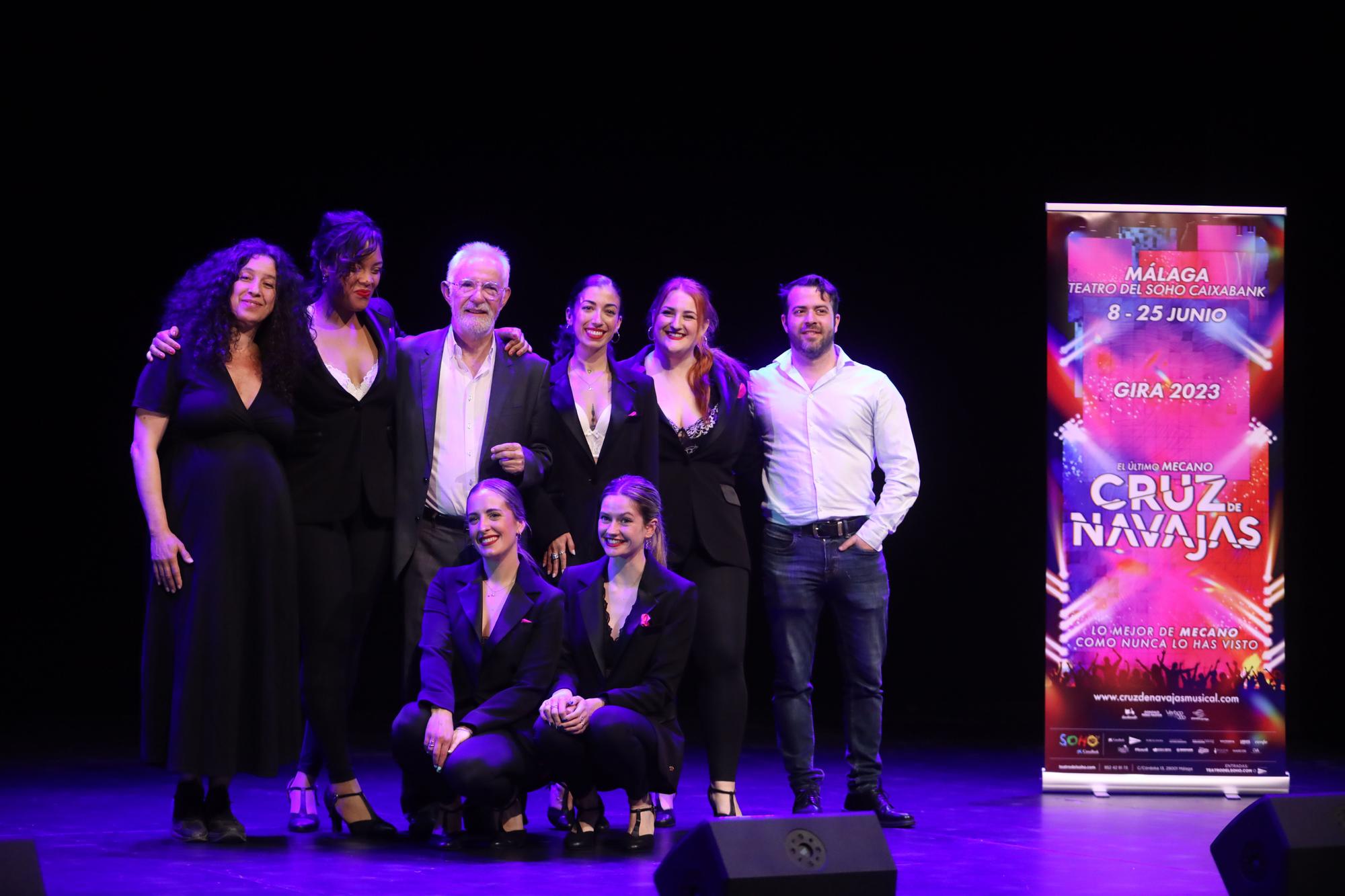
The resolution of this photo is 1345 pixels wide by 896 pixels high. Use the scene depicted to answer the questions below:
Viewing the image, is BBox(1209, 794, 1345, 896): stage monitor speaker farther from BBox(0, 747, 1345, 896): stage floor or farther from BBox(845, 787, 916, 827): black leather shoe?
BBox(845, 787, 916, 827): black leather shoe

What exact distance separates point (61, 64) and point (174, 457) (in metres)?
3.11

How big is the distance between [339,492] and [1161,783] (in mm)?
2747

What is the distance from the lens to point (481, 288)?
12.9 feet

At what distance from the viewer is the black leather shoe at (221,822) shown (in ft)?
11.9

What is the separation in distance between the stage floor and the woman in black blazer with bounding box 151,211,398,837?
258mm

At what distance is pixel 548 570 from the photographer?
4082mm

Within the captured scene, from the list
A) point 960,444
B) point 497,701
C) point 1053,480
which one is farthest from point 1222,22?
point 497,701

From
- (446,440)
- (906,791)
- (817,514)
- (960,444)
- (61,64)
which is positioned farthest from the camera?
(960,444)

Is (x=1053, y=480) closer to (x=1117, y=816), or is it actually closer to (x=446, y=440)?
(x=1117, y=816)

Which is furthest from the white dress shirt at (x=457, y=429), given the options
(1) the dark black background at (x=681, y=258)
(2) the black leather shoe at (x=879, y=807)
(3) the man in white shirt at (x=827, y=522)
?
(1) the dark black background at (x=681, y=258)

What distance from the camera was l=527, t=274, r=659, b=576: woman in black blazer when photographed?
4.06 metres

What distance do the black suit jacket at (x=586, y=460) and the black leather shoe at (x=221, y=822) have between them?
3.29ft

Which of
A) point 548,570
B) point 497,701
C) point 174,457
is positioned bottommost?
point 497,701

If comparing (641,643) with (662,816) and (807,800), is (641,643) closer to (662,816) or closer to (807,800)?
(662,816)
